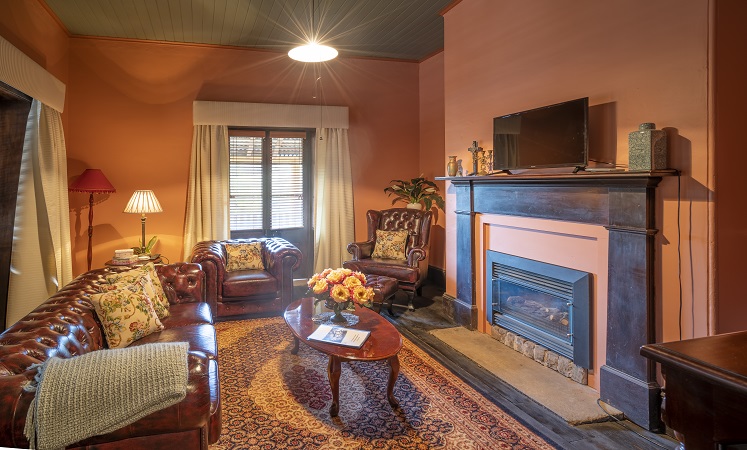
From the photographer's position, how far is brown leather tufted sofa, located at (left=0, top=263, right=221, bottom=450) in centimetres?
150

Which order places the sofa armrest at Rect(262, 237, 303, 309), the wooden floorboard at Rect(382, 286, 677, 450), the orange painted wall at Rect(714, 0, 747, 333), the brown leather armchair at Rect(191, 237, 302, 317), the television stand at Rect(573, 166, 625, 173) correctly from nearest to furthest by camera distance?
the orange painted wall at Rect(714, 0, 747, 333) < the wooden floorboard at Rect(382, 286, 677, 450) < the television stand at Rect(573, 166, 625, 173) < the brown leather armchair at Rect(191, 237, 302, 317) < the sofa armrest at Rect(262, 237, 303, 309)

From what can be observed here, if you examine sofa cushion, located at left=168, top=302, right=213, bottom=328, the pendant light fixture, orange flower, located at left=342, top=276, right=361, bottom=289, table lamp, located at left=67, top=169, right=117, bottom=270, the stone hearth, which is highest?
the pendant light fixture

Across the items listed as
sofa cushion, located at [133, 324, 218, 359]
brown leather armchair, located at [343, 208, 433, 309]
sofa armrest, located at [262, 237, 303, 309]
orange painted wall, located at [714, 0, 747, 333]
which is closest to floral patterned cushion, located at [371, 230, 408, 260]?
brown leather armchair, located at [343, 208, 433, 309]

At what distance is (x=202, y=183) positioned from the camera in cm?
561

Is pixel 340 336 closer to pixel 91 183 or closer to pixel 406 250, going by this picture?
pixel 406 250

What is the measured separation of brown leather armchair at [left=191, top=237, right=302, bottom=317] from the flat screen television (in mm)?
2365

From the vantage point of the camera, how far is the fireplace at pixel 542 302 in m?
3.09

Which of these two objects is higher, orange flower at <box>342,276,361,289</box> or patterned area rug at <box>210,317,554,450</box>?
orange flower at <box>342,276,361,289</box>

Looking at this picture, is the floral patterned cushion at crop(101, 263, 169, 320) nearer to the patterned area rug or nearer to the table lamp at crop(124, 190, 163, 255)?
the patterned area rug

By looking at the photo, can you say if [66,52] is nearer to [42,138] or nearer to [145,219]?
[42,138]

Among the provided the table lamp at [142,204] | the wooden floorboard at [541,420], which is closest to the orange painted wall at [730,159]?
the wooden floorboard at [541,420]

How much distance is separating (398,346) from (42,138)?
3847 mm

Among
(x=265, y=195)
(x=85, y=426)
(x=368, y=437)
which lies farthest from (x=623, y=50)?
(x=265, y=195)

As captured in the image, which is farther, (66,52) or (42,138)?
(66,52)
